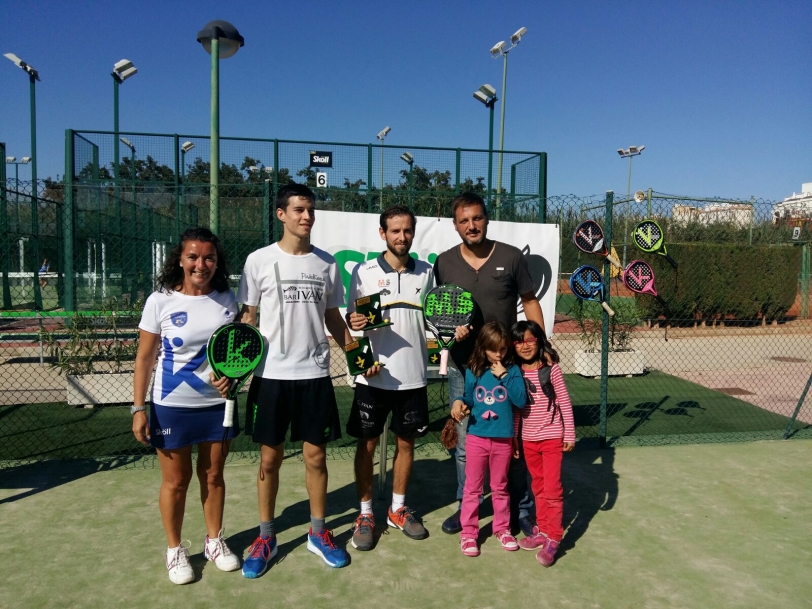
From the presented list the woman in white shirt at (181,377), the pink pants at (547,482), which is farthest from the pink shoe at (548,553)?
the woman in white shirt at (181,377)

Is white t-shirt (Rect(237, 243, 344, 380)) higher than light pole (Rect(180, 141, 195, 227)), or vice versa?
light pole (Rect(180, 141, 195, 227))

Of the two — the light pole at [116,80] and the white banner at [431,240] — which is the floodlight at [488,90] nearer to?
the light pole at [116,80]

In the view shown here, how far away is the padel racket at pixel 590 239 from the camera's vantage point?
16.0 feet

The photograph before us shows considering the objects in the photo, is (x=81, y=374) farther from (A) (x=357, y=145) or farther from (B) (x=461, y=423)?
(A) (x=357, y=145)

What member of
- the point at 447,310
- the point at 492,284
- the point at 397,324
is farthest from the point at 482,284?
the point at 397,324

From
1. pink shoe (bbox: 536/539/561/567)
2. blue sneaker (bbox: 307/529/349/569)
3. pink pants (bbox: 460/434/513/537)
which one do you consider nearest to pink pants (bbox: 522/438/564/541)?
pink shoe (bbox: 536/539/561/567)

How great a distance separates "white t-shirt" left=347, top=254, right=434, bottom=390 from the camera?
3.40 metres

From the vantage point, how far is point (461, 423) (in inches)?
143

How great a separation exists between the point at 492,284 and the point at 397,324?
1.82 ft

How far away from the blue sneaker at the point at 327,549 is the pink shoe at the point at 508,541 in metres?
0.81

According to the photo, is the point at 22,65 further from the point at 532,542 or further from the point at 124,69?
the point at 532,542

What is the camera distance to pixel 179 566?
9.86 ft

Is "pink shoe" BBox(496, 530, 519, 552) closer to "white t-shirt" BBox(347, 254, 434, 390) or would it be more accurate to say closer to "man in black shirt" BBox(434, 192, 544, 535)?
"man in black shirt" BBox(434, 192, 544, 535)

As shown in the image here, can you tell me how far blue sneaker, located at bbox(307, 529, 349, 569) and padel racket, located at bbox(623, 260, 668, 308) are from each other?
10.00 feet
